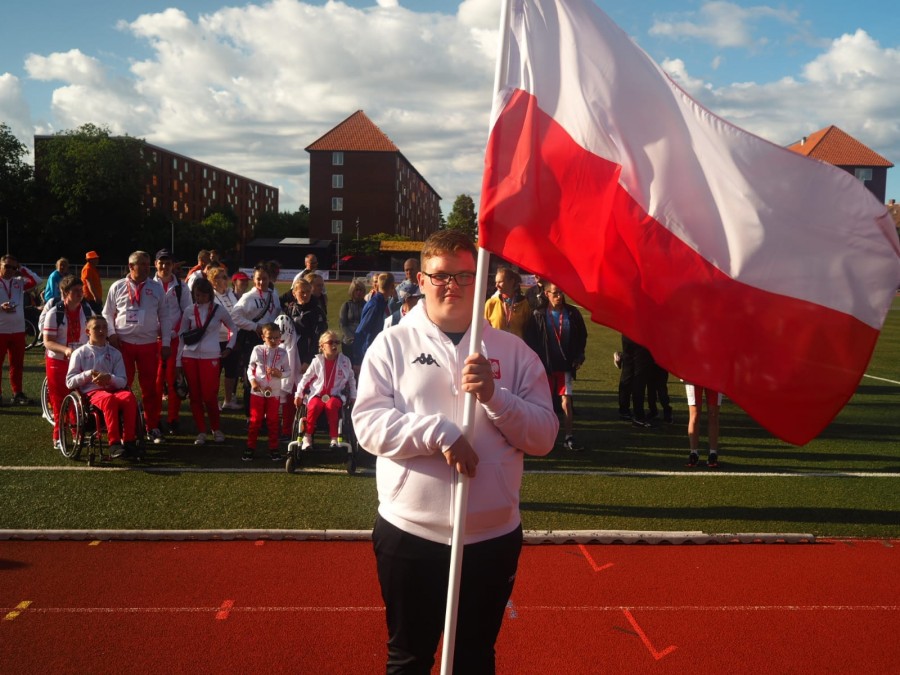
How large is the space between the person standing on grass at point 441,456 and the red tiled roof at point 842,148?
87.0m

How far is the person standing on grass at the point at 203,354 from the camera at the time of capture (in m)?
9.75

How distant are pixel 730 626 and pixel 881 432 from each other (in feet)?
26.4

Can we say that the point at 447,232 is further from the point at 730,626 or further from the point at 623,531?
the point at 623,531

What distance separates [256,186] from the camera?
142 meters

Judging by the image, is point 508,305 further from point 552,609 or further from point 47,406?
point 47,406

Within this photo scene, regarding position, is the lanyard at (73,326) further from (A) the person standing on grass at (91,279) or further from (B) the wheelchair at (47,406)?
(A) the person standing on grass at (91,279)

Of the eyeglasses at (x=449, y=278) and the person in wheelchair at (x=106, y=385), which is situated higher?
the eyeglasses at (x=449, y=278)

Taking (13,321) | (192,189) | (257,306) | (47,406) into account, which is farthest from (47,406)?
(192,189)

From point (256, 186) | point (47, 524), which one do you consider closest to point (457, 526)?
point (47, 524)

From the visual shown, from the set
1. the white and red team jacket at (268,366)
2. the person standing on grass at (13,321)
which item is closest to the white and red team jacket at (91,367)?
the white and red team jacket at (268,366)

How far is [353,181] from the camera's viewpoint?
85375 mm

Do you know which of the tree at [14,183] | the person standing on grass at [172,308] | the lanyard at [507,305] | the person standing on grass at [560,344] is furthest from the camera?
the tree at [14,183]

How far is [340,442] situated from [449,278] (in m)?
5.97

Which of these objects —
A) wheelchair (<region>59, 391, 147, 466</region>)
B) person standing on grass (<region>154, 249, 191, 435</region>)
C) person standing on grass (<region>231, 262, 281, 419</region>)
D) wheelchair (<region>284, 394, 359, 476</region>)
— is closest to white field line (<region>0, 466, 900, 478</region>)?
wheelchair (<region>284, 394, 359, 476</region>)
